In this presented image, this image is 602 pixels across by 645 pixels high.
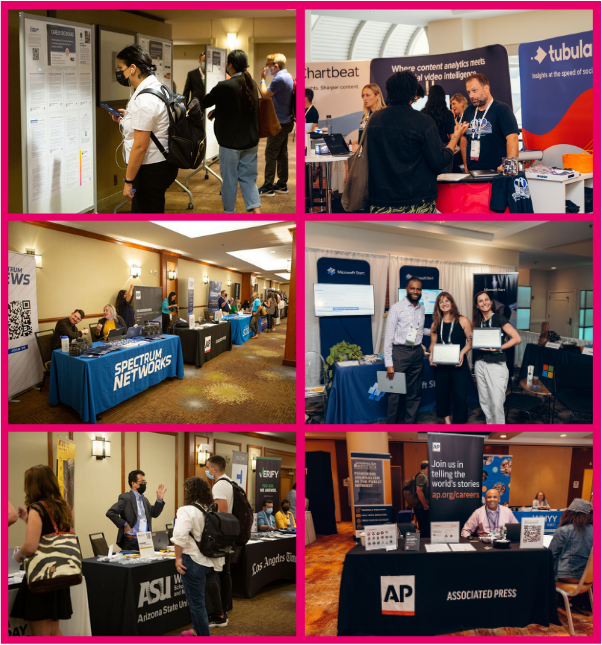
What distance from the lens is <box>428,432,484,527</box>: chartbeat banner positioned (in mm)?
3070

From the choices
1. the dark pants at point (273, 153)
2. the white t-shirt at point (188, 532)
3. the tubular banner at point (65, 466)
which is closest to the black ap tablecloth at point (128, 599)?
the white t-shirt at point (188, 532)

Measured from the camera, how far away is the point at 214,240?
3.46m

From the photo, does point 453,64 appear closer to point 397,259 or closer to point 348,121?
point 348,121

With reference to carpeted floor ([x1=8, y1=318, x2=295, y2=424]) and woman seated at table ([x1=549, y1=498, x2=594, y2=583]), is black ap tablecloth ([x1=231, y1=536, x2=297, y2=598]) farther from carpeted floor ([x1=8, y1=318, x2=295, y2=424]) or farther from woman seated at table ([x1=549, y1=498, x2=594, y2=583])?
woman seated at table ([x1=549, y1=498, x2=594, y2=583])

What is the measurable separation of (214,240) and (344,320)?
1373mm

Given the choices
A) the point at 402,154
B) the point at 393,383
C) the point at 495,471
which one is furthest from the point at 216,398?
the point at 495,471

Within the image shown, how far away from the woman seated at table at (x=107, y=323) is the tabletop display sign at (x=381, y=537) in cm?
267

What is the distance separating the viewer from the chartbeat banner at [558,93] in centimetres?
333

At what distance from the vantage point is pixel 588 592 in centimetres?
294

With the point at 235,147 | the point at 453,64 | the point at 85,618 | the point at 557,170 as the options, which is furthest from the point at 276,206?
the point at 85,618

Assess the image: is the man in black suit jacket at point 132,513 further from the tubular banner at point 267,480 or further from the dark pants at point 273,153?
the dark pants at point 273,153

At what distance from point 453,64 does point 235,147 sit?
6.76 ft

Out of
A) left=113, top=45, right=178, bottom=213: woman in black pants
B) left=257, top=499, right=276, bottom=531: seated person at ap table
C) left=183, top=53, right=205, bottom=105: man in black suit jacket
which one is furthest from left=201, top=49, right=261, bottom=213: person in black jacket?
left=257, top=499, right=276, bottom=531: seated person at ap table

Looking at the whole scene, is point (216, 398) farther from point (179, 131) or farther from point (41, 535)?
point (179, 131)
